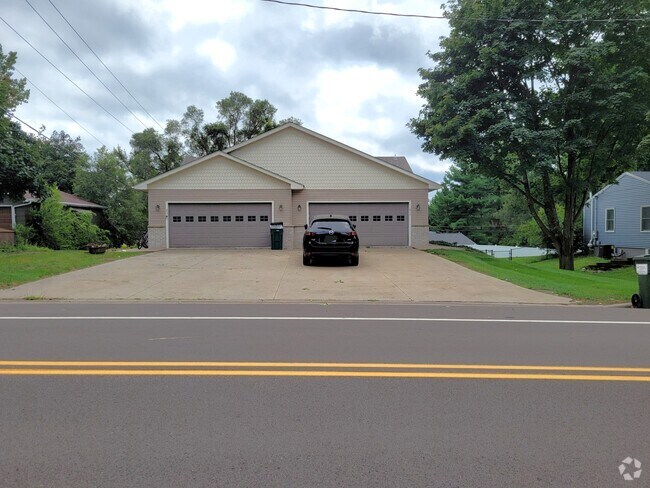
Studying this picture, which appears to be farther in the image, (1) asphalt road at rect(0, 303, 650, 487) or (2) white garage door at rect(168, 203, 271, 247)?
(2) white garage door at rect(168, 203, 271, 247)

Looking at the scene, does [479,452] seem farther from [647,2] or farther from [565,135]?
[647,2]

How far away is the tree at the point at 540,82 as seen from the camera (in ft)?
60.6

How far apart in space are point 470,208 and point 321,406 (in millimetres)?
52744

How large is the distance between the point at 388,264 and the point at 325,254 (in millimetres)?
2529

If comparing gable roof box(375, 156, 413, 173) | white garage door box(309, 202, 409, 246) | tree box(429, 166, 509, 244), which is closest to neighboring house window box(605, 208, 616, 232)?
gable roof box(375, 156, 413, 173)

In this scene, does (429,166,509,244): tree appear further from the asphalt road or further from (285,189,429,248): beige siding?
the asphalt road

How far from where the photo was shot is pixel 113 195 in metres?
37.3

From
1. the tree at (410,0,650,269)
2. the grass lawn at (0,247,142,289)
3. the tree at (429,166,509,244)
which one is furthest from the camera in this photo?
the tree at (429,166,509,244)

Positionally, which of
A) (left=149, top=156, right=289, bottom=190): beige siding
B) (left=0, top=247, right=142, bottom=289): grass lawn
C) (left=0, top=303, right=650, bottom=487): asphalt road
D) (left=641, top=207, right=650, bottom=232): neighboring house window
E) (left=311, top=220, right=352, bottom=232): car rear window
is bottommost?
(left=0, top=303, right=650, bottom=487): asphalt road

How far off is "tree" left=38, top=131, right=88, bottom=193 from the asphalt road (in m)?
40.4

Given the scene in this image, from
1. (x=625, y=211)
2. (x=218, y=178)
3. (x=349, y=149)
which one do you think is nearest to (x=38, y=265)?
(x=218, y=178)

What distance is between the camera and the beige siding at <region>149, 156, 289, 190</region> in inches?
916

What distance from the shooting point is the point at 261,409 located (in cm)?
405

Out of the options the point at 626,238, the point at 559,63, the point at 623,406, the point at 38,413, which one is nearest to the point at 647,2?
the point at 559,63
